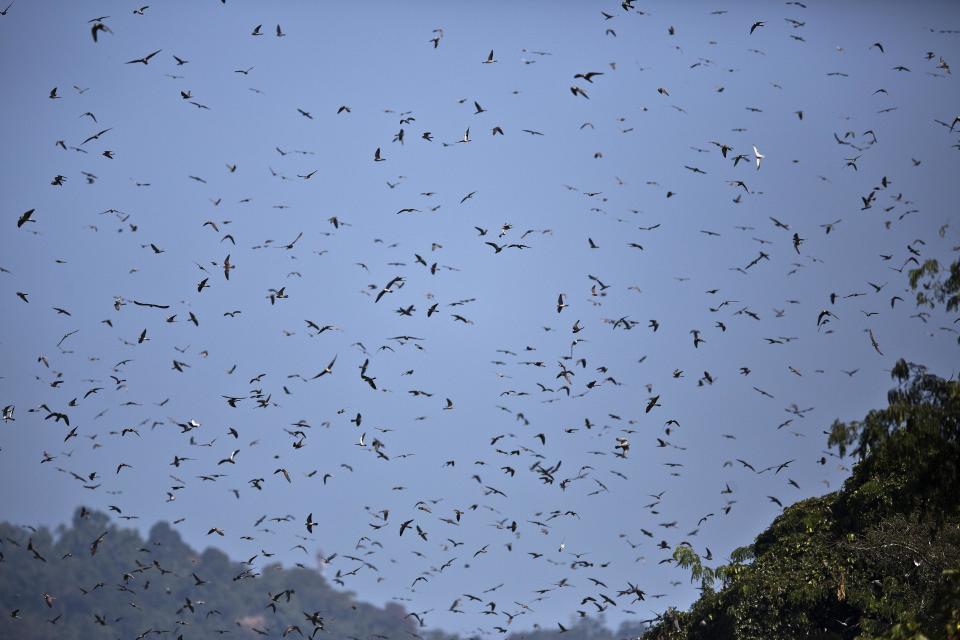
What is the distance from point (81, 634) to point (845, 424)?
166012mm

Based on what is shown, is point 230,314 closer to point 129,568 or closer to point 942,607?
point 942,607

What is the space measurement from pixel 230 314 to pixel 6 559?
152 meters

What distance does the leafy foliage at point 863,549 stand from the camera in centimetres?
2570

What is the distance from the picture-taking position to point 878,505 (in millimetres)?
35156

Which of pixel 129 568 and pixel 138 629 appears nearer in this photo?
pixel 138 629

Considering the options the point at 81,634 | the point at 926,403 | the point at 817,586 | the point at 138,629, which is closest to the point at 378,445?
the point at 817,586

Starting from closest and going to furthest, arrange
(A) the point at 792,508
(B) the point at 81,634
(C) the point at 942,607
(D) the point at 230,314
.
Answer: (C) the point at 942,607 → (A) the point at 792,508 → (D) the point at 230,314 → (B) the point at 81,634

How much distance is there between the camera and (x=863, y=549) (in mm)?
33562

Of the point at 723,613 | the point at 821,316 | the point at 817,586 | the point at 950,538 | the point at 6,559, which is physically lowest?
the point at 6,559

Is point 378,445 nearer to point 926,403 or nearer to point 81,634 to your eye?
point 926,403

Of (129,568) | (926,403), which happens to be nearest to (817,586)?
(926,403)

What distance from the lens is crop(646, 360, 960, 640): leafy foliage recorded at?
25.7 m

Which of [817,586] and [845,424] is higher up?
Result: [845,424]

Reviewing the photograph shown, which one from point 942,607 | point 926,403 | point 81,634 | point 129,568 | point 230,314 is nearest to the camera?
point 942,607
